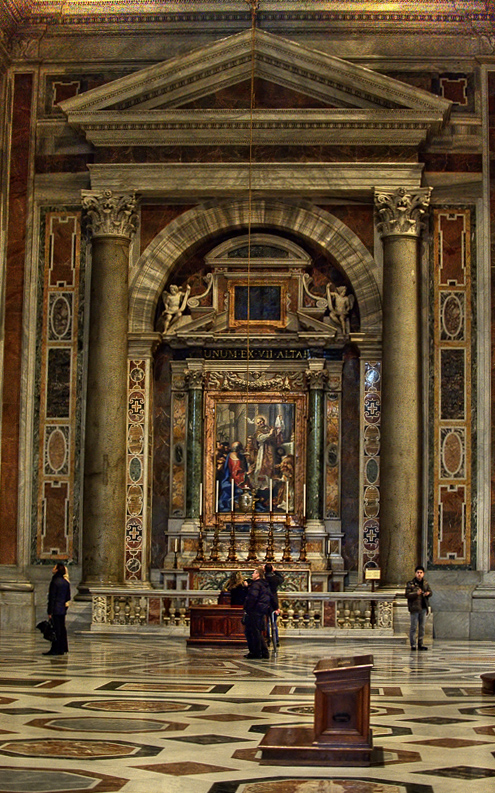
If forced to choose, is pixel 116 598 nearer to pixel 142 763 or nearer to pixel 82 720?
pixel 82 720

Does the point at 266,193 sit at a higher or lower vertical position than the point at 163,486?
higher

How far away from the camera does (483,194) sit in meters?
Result: 24.4

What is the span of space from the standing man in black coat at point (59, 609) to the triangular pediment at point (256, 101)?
9389 mm

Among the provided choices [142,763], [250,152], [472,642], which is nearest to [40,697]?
[142,763]

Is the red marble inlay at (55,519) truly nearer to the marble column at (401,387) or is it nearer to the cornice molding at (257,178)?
the cornice molding at (257,178)

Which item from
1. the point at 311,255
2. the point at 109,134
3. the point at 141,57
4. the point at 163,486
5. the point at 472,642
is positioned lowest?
the point at 472,642

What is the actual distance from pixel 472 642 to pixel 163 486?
6.35 m

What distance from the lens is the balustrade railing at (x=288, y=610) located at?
69.2 ft

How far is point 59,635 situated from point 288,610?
4746mm

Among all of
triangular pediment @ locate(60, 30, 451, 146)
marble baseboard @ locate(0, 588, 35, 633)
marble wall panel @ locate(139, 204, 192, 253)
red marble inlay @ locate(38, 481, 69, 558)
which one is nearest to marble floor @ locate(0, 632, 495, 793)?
marble baseboard @ locate(0, 588, 35, 633)

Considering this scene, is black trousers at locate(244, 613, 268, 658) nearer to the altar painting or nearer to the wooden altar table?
the wooden altar table

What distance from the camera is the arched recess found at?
24391 mm

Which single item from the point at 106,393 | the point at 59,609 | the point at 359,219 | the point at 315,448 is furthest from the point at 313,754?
the point at 359,219

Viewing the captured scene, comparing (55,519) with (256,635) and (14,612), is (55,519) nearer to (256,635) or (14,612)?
(14,612)
